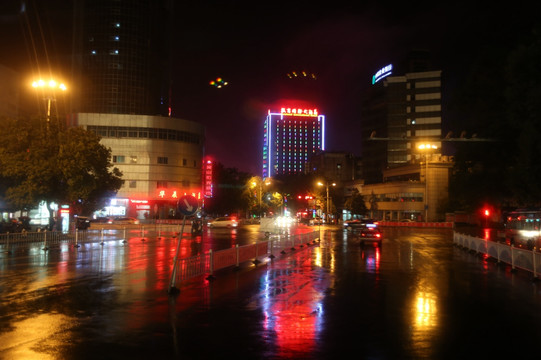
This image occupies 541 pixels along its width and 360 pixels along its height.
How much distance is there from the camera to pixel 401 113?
359 feet

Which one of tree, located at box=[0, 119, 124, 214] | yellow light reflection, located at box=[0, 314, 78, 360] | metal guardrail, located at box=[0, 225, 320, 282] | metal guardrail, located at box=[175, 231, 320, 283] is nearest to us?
yellow light reflection, located at box=[0, 314, 78, 360]

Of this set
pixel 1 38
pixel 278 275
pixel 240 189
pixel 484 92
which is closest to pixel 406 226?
pixel 240 189

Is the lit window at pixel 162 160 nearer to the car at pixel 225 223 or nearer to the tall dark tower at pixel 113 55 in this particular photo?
the car at pixel 225 223

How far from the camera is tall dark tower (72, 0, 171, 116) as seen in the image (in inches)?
4018

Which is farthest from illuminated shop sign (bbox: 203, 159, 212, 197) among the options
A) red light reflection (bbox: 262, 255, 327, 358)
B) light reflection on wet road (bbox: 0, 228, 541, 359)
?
red light reflection (bbox: 262, 255, 327, 358)

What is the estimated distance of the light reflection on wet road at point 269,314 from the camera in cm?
759

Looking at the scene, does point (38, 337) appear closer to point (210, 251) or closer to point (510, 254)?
point (210, 251)

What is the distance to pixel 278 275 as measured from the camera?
55.0 ft

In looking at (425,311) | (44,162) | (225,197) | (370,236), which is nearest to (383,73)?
(225,197)

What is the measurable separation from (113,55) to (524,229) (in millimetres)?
95749

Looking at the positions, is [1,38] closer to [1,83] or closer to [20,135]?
[1,83]

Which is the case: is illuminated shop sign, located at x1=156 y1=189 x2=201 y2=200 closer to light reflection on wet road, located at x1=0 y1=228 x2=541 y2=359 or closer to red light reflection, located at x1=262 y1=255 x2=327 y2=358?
light reflection on wet road, located at x1=0 y1=228 x2=541 y2=359

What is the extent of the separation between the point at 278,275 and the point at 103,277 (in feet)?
20.1

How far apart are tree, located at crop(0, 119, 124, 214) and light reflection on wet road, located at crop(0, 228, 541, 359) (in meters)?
16.2
